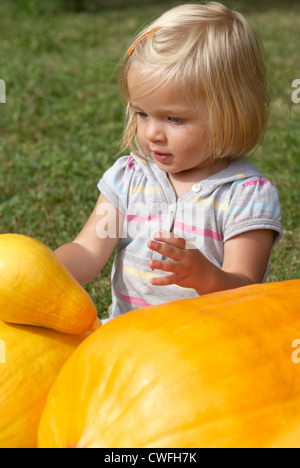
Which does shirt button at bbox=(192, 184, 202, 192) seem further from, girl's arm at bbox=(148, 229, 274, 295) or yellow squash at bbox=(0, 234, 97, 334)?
yellow squash at bbox=(0, 234, 97, 334)

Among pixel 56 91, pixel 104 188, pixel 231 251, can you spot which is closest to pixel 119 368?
pixel 231 251

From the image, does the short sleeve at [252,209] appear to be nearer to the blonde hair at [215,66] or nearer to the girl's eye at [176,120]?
the blonde hair at [215,66]

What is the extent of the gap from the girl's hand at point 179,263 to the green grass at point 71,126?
Result: 0.95m

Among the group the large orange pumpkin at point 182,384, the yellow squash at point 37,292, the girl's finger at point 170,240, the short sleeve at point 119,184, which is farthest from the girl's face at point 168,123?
the large orange pumpkin at point 182,384

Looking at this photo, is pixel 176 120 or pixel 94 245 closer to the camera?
pixel 176 120

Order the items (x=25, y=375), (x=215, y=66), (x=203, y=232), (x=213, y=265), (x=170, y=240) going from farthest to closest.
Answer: (x=203, y=232) < (x=215, y=66) < (x=213, y=265) < (x=170, y=240) < (x=25, y=375)

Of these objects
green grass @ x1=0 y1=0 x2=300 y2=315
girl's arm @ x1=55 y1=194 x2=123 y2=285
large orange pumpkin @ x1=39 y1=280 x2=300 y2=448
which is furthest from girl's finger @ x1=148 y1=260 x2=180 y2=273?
green grass @ x1=0 y1=0 x2=300 y2=315

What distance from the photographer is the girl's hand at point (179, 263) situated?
163cm

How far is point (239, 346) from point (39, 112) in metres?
4.47

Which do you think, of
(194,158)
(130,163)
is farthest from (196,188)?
(130,163)

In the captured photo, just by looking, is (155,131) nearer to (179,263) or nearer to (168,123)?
(168,123)

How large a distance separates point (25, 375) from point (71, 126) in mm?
3985

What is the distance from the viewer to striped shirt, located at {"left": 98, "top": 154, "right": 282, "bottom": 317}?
Answer: 213cm

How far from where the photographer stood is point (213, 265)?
179 cm
